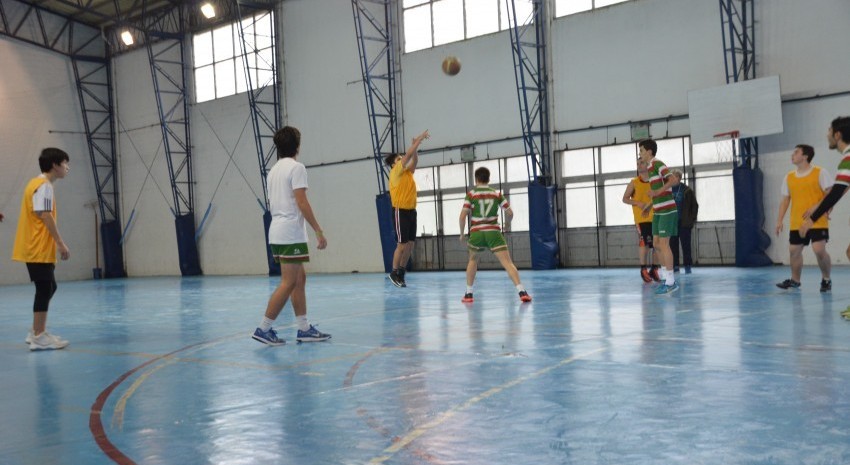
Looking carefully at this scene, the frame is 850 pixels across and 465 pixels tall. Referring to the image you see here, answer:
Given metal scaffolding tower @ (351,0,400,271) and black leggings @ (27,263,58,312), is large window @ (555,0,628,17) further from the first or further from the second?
black leggings @ (27,263,58,312)

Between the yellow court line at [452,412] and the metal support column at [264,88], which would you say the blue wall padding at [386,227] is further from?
the yellow court line at [452,412]

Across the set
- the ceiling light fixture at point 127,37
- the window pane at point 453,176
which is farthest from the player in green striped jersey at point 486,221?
the ceiling light fixture at point 127,37

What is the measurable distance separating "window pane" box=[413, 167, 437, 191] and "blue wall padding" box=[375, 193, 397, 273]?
153 centimetres

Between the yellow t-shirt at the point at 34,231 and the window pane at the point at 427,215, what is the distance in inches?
740

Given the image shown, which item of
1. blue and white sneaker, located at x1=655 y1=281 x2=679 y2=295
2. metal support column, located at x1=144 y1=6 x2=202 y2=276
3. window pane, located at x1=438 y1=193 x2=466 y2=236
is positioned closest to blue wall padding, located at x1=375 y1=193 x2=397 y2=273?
window pane, located at x1=438 y1=193 x2=466 y2=236

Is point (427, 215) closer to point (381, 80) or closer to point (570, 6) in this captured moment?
point (381, 80)

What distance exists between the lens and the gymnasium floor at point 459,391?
3439 millimetres

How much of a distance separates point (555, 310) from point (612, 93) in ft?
45.7

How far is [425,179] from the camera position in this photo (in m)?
26.3

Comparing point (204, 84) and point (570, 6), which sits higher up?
point (204, 84)

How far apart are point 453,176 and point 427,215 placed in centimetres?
177

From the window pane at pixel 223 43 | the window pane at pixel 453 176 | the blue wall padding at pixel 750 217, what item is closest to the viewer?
the blue wall padding at pixel 750 217

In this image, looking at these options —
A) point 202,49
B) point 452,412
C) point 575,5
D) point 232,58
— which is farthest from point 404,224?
point 202,49

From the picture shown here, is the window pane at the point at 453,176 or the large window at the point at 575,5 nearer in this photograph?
the large window at the point at 575,5
